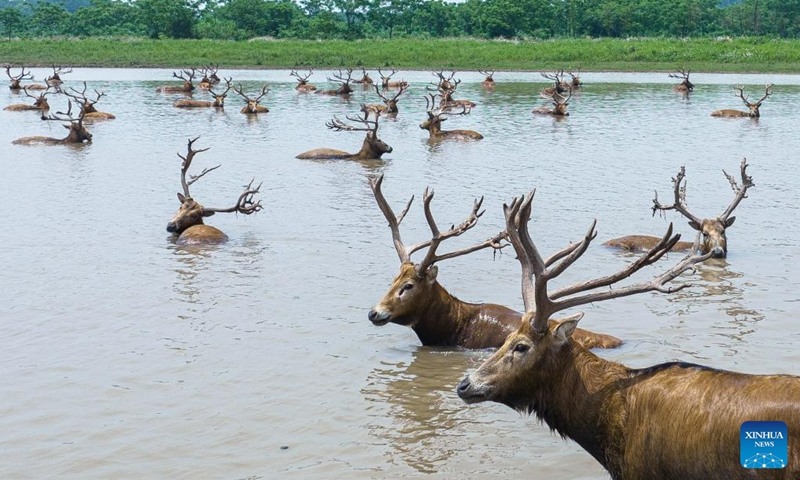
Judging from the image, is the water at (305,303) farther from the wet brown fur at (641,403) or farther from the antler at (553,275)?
the antler at (553,275)

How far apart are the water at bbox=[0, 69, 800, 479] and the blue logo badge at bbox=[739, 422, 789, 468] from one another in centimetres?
181

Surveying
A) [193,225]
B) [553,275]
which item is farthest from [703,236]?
[553,275]

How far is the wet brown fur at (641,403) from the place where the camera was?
182 inches

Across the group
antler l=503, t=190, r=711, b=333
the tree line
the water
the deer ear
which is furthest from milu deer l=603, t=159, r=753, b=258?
the tree line

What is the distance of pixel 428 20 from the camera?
93.5 metres

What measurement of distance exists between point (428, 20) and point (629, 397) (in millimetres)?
90782

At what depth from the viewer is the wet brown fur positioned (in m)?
4.63

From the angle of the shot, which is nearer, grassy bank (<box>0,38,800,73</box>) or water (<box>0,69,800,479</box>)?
water (<box>0,69,800,479</box>)

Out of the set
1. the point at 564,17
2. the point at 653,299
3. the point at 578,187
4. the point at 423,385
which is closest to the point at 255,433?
the point at 423,385

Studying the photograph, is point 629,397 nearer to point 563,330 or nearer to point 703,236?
point 563,330

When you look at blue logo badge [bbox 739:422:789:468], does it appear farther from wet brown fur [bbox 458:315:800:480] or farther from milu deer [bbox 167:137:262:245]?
milu deer [bbox 167:137:262:245]

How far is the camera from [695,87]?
4444 centimetres

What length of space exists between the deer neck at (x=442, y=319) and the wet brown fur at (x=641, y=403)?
10.3 ft

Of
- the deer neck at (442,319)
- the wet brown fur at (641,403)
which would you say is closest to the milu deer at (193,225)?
the deer neck at (442,319)
